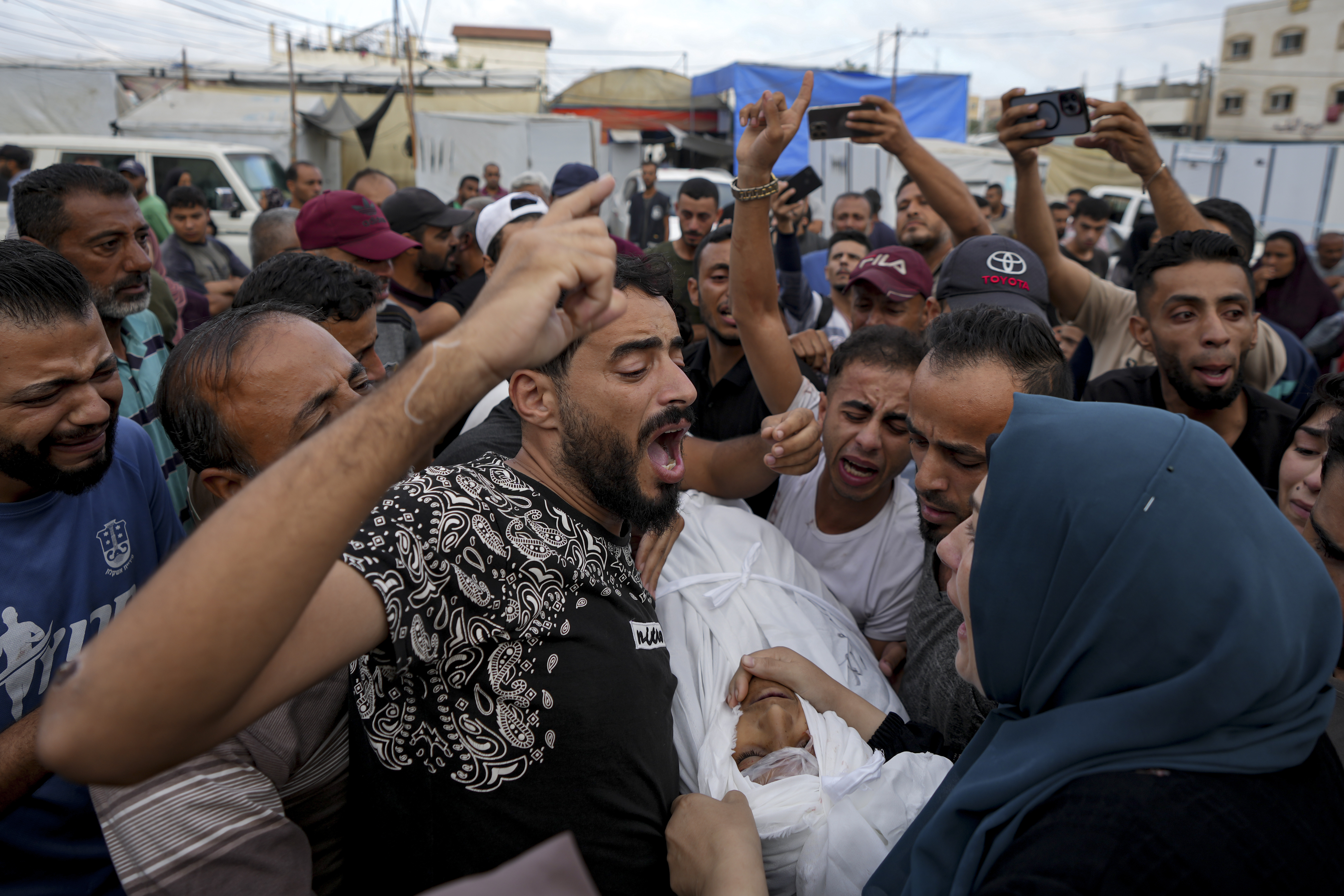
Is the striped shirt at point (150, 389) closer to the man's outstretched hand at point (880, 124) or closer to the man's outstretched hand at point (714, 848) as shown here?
the man's outstretched hand at point (714, 848)

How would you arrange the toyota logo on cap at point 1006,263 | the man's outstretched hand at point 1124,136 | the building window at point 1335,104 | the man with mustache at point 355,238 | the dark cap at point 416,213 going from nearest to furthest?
1. the toyota logo on cap at point 1006,263
2. the man's outstretched hand at point 1124,136
3. the man with mustache at point 355,238
4. the dark cap at point 416,213
5. the building window at point 1335,104

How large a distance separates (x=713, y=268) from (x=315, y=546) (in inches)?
129

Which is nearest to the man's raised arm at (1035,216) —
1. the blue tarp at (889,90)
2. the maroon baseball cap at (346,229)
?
the maroon baseball cap at (346,229)

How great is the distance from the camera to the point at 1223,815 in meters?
1.04

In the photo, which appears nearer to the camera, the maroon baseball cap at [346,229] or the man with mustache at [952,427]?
the man with mustache at [952,427]

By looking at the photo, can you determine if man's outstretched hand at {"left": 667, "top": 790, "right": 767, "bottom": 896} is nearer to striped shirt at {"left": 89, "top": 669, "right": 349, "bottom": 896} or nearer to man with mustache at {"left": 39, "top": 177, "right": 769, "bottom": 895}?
man with mustache at {"left": 39, "top": 177, "right": 769, "bottom": 895}

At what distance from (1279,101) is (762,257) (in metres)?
43.5

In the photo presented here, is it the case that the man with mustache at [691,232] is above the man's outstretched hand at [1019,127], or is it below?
below

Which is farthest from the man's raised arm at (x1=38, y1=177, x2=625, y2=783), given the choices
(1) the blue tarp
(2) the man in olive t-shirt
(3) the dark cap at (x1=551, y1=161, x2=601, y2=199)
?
(1) the blue tarp

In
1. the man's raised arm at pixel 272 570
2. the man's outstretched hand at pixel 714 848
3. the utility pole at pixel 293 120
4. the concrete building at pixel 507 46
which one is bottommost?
the man's outstretched hand at pixel 714 848

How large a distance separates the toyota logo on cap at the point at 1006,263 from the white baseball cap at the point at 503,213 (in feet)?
8.53

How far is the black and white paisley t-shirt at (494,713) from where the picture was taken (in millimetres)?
1467

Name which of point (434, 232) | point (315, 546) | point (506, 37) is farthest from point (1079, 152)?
point (506, 37)

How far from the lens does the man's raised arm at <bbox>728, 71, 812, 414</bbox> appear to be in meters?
2.74
